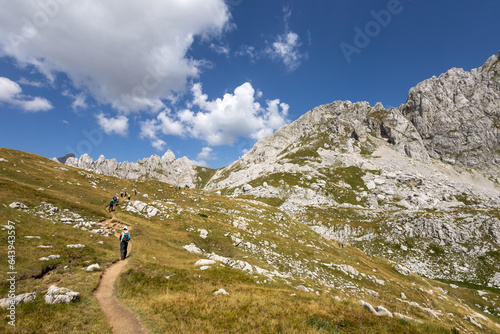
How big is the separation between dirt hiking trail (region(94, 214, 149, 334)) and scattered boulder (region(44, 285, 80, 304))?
5.73 feet

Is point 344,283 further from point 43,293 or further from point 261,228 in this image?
point 43,293

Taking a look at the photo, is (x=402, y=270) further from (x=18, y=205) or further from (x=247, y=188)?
(x=247, y=188)

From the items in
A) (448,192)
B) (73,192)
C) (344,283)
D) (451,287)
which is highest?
(448,192)

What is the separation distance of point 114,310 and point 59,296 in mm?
3173

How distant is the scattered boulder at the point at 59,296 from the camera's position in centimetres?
1188

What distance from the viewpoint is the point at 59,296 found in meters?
12.1

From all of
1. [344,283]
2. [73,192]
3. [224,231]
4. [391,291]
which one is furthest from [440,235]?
[73,192]

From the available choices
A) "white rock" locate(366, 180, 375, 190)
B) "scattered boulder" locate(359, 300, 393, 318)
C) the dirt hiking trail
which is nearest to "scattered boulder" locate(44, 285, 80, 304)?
the dirt hiking trail

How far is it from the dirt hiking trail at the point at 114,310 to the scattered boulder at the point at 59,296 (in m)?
1.75

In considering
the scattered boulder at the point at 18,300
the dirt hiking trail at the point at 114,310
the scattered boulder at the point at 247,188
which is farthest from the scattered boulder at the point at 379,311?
the scattered boulder at the point at 247,188

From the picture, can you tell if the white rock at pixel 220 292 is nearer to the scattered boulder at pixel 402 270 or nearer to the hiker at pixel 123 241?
the hiker at pixel 123 241

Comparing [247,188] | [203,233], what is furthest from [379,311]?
[247,188]

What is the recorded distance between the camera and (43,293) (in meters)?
12.6

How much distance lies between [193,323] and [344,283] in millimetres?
33026
